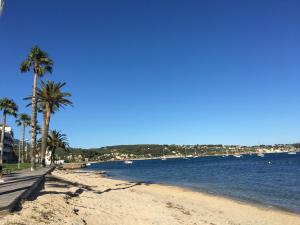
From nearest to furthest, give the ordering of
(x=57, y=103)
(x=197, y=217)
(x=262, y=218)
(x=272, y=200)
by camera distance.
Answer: (x=197, y=217) < (x=262, y=218) < (x=272, y=200) < (x=57, y=103)

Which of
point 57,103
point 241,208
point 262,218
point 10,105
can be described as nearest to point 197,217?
point 262,218

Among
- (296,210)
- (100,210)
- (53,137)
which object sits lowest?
(296,210)

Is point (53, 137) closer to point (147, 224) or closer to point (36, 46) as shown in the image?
point (36, 46)

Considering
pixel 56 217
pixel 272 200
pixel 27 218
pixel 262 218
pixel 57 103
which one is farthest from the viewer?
pixel 57 103

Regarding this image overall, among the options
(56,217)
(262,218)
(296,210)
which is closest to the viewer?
(56,217)

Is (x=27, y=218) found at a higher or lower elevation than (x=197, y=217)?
higher

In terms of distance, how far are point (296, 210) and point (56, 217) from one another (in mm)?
17957

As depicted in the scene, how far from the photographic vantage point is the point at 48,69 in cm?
4666

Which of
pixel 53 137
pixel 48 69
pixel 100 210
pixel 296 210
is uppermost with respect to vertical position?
pixel 48 69

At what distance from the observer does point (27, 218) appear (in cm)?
1116

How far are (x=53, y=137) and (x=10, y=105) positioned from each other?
19.7 metres

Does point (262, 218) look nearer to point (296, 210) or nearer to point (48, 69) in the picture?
point (296, 210)

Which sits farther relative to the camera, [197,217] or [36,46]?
[36,46]

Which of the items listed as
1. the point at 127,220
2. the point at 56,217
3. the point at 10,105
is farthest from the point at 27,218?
the point at 10,105
